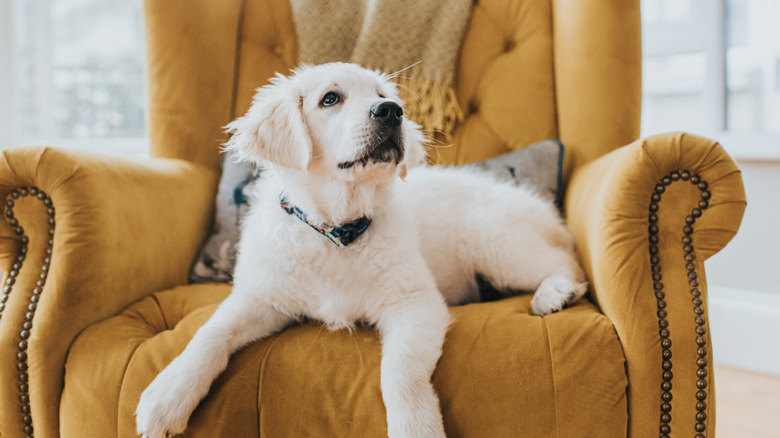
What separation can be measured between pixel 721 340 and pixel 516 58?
1761 millimetres

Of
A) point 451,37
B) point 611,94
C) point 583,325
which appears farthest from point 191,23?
point 583,325

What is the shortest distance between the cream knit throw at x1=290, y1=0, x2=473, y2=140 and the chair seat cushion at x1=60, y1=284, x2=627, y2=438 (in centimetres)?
113

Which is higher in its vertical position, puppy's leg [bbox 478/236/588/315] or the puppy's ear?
the puppy's ear

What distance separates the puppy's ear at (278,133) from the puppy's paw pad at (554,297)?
0.73m

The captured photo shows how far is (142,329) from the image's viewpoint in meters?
1.32

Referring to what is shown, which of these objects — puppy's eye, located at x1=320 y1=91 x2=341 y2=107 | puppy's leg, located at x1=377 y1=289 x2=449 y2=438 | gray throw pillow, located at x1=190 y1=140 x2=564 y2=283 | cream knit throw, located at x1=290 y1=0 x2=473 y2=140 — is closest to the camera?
puppy's leg, located at x1=377 y1=289 x2=449 y2=438

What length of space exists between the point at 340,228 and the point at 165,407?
59 centimetres

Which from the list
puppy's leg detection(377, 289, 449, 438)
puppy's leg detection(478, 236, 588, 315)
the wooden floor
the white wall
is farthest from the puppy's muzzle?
the white wall

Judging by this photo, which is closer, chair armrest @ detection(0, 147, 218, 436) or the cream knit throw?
chair armrest @ detection(0, 147, 218, 436)

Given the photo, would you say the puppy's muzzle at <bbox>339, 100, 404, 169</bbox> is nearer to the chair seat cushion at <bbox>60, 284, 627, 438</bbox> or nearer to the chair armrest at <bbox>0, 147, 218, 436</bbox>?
the chair seat cushion at <bbox>60, 284, 627, 438</bbox>

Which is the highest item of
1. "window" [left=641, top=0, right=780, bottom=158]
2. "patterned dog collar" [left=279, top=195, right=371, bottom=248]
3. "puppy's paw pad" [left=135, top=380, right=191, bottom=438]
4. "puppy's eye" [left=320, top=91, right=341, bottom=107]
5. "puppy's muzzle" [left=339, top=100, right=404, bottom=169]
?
"window" [left=641, top=0, right=780, bottom=158]

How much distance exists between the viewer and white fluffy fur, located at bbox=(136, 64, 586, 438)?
1107 mm

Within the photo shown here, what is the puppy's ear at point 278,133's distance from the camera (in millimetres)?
1284

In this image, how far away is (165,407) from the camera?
1.02 metres
